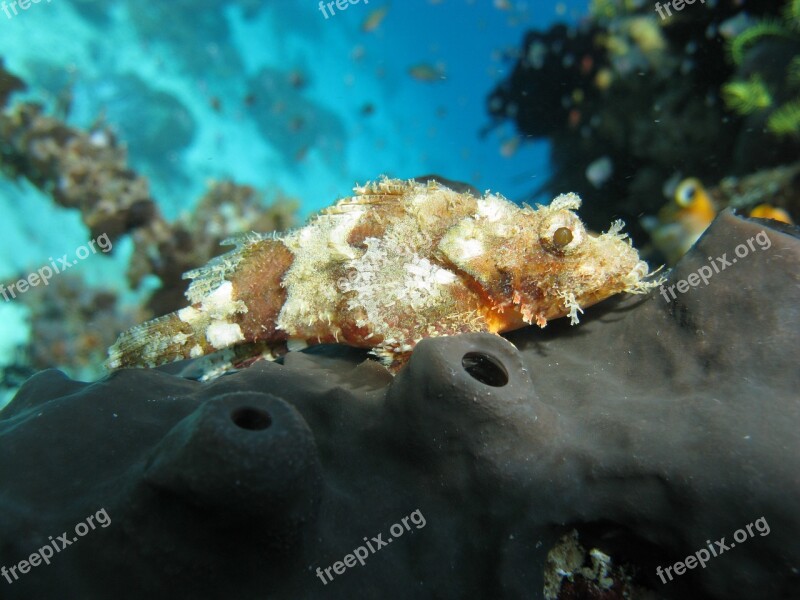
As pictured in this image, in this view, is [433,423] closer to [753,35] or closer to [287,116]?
[753,35]

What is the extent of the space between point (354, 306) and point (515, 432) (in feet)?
4.93

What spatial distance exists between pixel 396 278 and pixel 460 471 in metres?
1.48

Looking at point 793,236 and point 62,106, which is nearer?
point 793,236

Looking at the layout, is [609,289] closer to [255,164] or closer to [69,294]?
[69,294]

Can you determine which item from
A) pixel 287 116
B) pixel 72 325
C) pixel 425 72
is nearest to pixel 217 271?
pixel 72 325

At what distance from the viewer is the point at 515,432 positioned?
2049 mm

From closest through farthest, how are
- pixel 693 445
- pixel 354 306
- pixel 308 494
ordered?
pixel 308 494, pixel 693 445, pixel 354 306

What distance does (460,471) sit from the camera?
6.87ft

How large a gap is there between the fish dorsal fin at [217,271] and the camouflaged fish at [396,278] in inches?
0.5

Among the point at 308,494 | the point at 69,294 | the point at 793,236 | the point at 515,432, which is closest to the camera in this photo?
the point at 308,494

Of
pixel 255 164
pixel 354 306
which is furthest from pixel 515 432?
pixel 255 164

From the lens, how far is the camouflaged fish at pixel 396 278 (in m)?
2.96

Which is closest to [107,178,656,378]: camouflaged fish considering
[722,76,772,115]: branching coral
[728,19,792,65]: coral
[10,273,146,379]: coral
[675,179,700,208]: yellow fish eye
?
[10,273,146,379]: coral

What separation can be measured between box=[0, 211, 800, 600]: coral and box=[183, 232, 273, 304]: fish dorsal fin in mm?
1242
